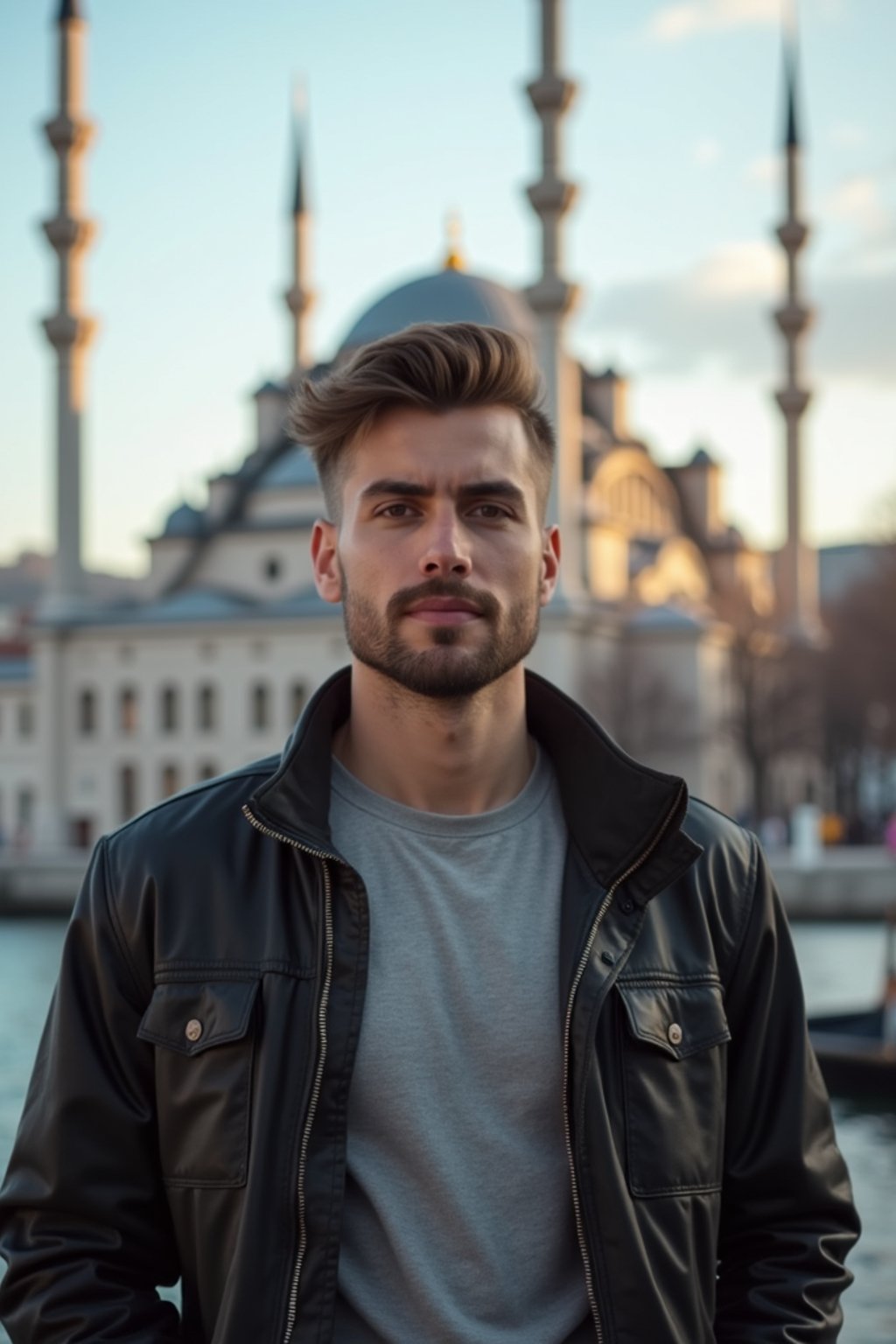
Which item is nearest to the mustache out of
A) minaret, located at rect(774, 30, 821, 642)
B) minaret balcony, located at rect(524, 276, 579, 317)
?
minaret balcony, located at rect(524, 276, 579, 317)

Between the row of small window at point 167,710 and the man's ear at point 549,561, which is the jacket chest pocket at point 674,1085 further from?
the row of small window at point 167,710

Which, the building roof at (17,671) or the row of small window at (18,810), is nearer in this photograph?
the row of small window at (18,810)

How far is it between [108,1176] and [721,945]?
0.78 metres

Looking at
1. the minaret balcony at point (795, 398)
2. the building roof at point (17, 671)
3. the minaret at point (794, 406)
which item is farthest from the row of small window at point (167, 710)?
the minaret balcony at point (795, 398)

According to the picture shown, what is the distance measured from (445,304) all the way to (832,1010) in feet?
119

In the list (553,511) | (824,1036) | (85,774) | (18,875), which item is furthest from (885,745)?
(824,1036)

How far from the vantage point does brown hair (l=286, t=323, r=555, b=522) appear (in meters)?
2.52

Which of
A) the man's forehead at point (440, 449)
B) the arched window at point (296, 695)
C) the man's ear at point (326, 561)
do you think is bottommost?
the arched window at point (296, 695)

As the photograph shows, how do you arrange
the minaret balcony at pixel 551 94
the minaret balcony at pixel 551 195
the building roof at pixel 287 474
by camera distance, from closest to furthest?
1. the minaret balcony at pixel 551 94
2. the minaret balcony at pixel 551 195
3. the building roof at pixel 287 474

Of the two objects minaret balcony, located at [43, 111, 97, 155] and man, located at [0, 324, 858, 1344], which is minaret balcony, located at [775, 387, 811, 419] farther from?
man, located at [0, 324, 858, 1344]

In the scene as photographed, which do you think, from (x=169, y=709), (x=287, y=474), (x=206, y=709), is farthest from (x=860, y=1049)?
(x=287, y=474)

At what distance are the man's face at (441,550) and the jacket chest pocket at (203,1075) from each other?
1.49 feet

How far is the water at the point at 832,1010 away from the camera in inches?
415

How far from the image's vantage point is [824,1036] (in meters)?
15.9
